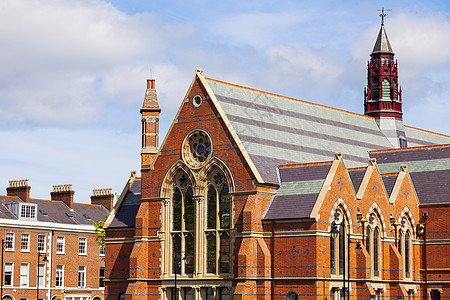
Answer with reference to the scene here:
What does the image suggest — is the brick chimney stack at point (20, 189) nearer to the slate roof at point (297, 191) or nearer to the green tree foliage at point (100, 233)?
the green tree foliage at point (100, 233)

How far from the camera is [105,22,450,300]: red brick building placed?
210 ft

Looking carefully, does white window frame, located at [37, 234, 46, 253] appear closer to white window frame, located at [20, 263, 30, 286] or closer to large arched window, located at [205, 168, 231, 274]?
white window frame, located at [20, 263, 30, 286]

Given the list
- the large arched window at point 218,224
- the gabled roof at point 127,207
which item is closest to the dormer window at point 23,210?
the gabled roof at point 127,207

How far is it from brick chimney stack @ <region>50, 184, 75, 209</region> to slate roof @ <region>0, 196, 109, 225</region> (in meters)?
0.56

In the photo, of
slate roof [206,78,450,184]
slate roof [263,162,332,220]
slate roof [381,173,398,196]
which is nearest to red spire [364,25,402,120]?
slate roof [206,78,450,184]

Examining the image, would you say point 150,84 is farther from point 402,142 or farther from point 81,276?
point 81,276

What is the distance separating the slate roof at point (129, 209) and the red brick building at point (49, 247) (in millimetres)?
20463

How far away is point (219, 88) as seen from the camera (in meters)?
71.1

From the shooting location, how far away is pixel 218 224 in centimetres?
6712

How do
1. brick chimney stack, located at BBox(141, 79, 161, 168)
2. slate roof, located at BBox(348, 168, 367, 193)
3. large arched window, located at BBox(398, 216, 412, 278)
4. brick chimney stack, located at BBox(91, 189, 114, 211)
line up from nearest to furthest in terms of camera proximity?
slate roof, located at BBox(348, 168, 367, 193), large arched window, located at BBox(398, 216, 412, 278), brick chimney stack, located at BBox(141, 79, 161, 168), brick chimney stack, located at BBox(91, 189, 114, 211)

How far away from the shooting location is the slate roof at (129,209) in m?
74.3

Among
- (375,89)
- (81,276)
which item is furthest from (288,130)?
(81,276)

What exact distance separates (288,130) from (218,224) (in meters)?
11.1

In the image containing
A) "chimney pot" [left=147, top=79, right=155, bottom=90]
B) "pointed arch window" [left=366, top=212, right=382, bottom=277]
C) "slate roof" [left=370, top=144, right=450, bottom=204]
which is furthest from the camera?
"chimney pot" [left=147, top=79, right=155, bottom=90]
